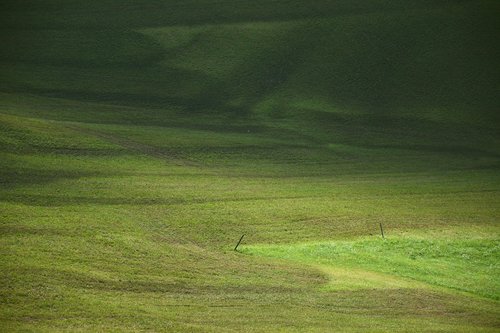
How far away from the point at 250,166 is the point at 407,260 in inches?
1103

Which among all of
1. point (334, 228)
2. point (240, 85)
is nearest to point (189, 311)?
point (334, 228)

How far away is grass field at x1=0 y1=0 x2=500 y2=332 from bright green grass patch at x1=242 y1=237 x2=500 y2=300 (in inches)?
6.5

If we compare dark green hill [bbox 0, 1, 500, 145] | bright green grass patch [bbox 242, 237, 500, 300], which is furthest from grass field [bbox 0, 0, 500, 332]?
dark green hill [bbox 0, 1, 500, 145]

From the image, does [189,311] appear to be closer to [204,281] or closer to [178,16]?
[204,281]

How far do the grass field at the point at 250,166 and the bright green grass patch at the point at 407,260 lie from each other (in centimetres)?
17

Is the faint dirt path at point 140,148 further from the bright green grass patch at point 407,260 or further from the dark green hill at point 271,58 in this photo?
the bright green grass patch at point 407,260

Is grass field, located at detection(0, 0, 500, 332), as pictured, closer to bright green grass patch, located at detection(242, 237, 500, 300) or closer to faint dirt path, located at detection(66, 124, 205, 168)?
bright green grass patch, located at detection(242, 237, 500, 300)

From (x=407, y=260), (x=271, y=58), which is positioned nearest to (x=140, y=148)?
(x=271, y=58)

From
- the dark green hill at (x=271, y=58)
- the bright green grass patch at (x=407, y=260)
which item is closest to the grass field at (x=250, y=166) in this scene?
the bright green grass patch at (x=407, y=260)

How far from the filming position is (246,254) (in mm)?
40469

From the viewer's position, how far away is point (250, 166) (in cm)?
6631

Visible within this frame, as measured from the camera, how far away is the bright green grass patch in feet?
119

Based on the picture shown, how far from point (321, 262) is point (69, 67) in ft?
204

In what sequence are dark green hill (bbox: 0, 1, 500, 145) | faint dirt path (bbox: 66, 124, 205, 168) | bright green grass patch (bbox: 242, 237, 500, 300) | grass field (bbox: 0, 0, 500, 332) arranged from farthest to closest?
dark green hill (bbox: 0, 1, 500, 145) < faint dirt path (bbox: 66, 124, 205, 168) < bright green grass patch (bbox: 242, 237, 500, 300) < grass field (bbox: 0, 0, 500, 332)
